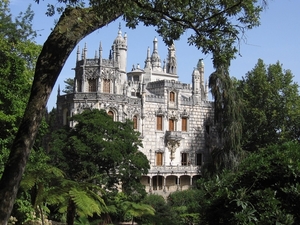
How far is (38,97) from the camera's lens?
7.16 m

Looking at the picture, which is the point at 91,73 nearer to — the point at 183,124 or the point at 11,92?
the point at 183,124

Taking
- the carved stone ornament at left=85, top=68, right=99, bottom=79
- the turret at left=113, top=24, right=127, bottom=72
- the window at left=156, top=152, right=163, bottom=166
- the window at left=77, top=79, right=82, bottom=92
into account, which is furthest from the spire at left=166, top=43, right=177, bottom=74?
the window at left=77, top=79, right=82, bottom=92

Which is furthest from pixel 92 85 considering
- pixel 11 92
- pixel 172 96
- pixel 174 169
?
pixel 11 92

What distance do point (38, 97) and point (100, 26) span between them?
1.62 metres

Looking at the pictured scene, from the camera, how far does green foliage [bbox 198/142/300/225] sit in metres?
8.91

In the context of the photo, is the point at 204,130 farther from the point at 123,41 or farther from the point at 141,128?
the point at 123,41

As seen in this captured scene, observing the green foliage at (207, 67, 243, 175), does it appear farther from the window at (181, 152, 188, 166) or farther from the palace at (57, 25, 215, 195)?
the window at (181, 152, 188, 166)

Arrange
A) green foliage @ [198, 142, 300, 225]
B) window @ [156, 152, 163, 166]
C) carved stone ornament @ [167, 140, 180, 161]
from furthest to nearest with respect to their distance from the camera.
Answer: carved stone ornament @ [167, 140, 180, 161], window @ [156, 152, 163, 166], green foliage @ [198, 142, 300, 225]

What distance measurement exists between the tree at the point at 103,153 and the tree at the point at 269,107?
12.5 m

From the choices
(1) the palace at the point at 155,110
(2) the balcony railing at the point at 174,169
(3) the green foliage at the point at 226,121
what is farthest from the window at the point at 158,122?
(3) the green foliage at the point at 226,121

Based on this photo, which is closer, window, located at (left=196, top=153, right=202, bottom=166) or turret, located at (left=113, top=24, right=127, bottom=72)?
turret, located at (left=113, top=24, right=127, bottom=72)

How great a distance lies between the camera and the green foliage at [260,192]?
8.91 metres

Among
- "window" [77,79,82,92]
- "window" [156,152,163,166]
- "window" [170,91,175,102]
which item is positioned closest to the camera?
"window" [77,79,82,92]

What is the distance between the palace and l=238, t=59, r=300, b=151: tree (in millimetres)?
5504
